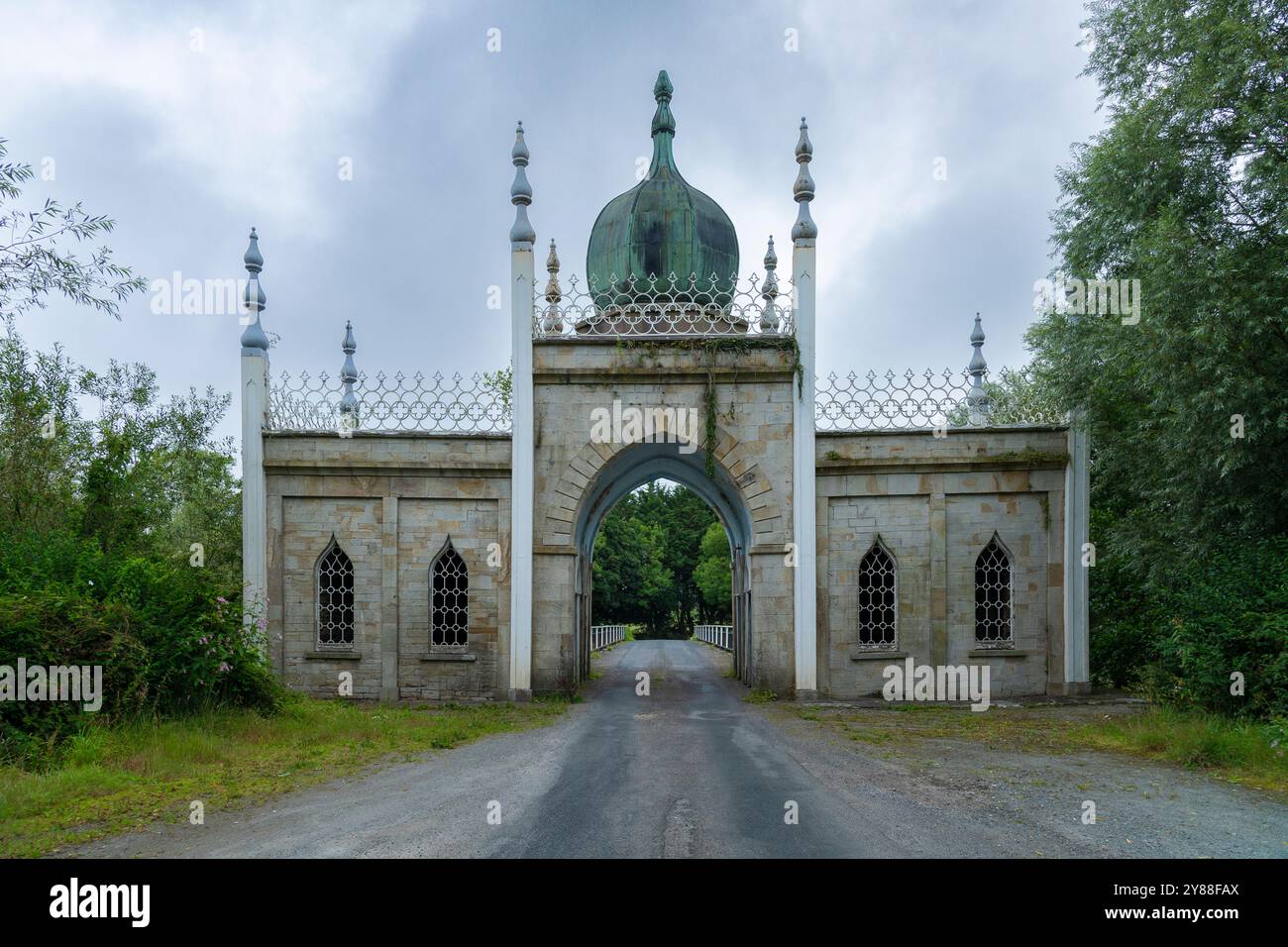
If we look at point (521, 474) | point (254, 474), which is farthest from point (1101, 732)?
point (254, 474)

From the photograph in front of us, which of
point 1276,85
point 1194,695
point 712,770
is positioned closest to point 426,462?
point 712,770

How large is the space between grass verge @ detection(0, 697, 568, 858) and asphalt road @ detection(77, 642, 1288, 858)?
1.67 ft

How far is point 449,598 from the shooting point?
1700 cm

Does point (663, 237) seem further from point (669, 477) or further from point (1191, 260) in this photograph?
point (1191, 260)

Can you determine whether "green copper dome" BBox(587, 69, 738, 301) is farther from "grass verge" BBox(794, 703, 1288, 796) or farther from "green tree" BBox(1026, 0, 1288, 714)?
"grass verge" BBox(794, 703, 1288, 796)

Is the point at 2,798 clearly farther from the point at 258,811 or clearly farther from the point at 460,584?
the point at 460,584

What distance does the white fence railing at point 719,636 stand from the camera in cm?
3831

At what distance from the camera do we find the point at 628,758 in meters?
10.4

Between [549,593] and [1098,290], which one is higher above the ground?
[1098,290]

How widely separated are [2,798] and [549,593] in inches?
370

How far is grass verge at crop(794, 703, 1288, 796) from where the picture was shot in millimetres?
9719

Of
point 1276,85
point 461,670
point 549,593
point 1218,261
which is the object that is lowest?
point 461,670

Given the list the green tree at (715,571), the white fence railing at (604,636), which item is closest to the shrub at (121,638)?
the white fence railing at (604,636)

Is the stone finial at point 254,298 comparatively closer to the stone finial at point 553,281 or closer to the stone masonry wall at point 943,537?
the stone finial at point 553,281
